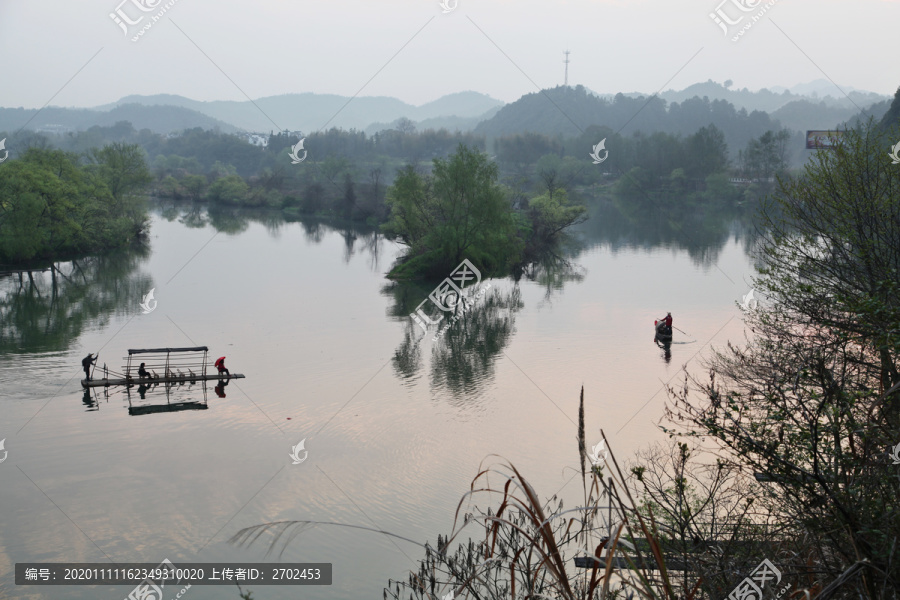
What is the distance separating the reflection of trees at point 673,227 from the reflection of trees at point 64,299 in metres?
31.8

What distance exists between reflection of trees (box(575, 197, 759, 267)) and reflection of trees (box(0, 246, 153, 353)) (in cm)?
3185

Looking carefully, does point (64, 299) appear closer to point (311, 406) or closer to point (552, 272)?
point (311, 406)

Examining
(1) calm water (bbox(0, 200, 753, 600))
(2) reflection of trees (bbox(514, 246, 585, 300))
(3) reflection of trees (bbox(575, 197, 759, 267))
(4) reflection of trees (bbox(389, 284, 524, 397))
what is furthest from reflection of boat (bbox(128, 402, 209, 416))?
(3) reflection of trees (bbox(575, 197, 759, 267))

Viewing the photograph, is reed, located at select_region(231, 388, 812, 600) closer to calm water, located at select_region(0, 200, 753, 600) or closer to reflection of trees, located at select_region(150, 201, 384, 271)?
calm water, located at select_region(0, 200, 753, 600)

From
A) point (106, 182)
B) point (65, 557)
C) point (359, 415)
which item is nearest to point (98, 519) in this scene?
point (65, 557)

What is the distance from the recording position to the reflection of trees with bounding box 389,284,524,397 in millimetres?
22719

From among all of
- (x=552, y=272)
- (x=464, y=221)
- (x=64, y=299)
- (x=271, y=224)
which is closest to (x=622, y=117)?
(x=271, y=224)

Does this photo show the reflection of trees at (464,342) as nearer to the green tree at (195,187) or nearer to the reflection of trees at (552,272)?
the reflection of trees at (552,272)

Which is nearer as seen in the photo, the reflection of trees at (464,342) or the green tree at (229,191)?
the reflection of trees at (464,342)

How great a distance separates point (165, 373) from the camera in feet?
70.9

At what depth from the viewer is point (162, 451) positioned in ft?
55.1

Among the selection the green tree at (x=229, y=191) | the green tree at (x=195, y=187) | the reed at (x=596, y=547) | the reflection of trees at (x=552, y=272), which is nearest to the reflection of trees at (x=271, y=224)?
the green tree at (x=229, y=191)

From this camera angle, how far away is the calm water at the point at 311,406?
1338 centimetres

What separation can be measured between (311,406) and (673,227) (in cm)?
5035
